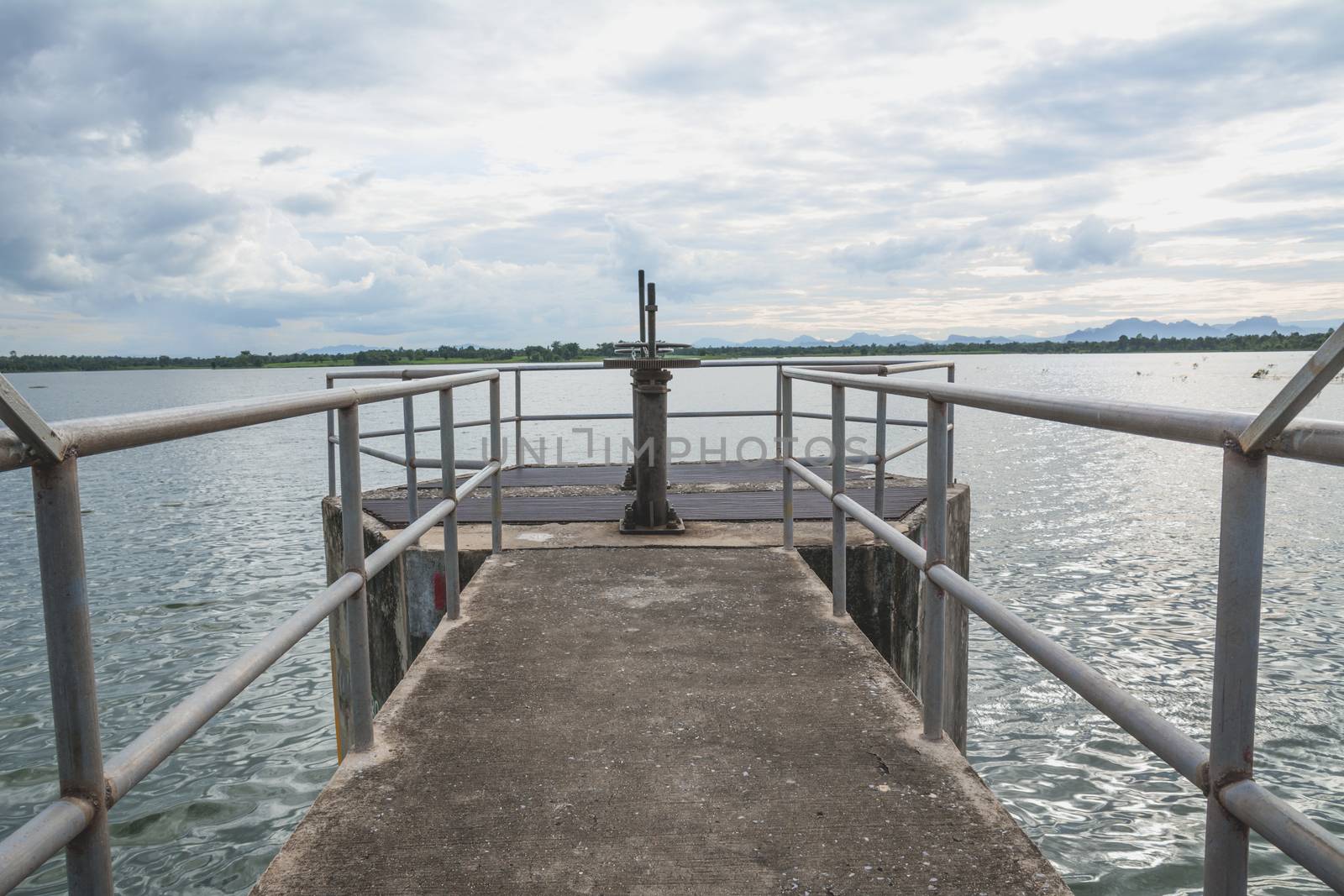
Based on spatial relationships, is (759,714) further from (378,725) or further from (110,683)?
(110,683)

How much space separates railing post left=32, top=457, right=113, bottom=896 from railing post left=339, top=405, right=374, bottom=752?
1.18 metres

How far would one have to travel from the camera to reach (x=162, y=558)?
47.7 feet

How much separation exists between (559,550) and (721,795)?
3.18 m

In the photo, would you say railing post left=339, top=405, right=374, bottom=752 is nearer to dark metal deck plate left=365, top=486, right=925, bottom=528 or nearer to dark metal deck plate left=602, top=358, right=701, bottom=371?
dark metal deck plate left=602, top=358, right=701, bottom=371

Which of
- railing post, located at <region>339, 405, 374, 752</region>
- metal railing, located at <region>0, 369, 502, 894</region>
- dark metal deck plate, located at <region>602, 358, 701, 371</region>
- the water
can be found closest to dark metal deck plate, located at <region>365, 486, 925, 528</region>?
dark metal deck plate, located at <region>602, 358, 701, 371</region>

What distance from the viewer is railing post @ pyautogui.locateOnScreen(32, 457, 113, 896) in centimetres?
131

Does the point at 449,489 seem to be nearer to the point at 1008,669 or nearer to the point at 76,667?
the point at 76,667

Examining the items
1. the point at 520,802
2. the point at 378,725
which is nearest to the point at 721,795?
the point at 520,802

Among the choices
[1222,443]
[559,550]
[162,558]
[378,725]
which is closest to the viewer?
[1222,443]

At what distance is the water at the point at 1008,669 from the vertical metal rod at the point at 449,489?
2314mm

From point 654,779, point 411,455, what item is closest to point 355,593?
point 654,779

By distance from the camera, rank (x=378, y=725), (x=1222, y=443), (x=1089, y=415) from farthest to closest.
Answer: (x=378, y=725)
(x=1089, y=415)
(x=1222, y=443)

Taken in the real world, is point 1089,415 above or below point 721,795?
above

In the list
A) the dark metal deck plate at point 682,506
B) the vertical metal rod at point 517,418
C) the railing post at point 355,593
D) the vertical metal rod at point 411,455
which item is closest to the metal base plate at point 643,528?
the dark metal deck plate at point 682,506
